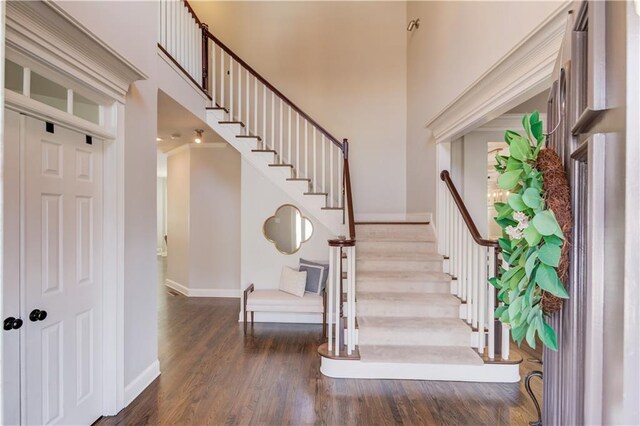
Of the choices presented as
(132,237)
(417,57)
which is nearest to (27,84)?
(132,237)

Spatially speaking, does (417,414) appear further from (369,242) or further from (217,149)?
(217,149)

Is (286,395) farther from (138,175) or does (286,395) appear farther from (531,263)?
(531,263)

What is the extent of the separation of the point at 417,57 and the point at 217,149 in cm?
366

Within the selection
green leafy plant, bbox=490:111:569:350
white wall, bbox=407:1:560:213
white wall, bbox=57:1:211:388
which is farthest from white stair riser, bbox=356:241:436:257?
green leafy plant, bbox=490:111:569:350

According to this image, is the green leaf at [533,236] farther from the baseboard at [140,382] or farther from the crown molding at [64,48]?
the baseboard at [140,382]

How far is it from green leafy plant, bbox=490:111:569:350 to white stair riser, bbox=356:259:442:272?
9.62ft

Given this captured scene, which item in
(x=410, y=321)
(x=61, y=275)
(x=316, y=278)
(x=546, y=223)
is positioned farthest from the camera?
(x=316, y=278)

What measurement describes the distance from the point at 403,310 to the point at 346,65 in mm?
4358

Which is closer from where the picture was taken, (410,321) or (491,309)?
(491,309)

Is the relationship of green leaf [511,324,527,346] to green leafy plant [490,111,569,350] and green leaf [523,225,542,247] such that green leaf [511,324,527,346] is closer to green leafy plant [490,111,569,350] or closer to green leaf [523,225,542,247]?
green leafy plant [490,111,569,350]

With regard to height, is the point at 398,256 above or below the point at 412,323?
above

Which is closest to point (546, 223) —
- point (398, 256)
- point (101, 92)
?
point (101, 92)

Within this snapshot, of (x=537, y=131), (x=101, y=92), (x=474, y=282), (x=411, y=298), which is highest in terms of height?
(x=101, y=92)

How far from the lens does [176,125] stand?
4395 mm
